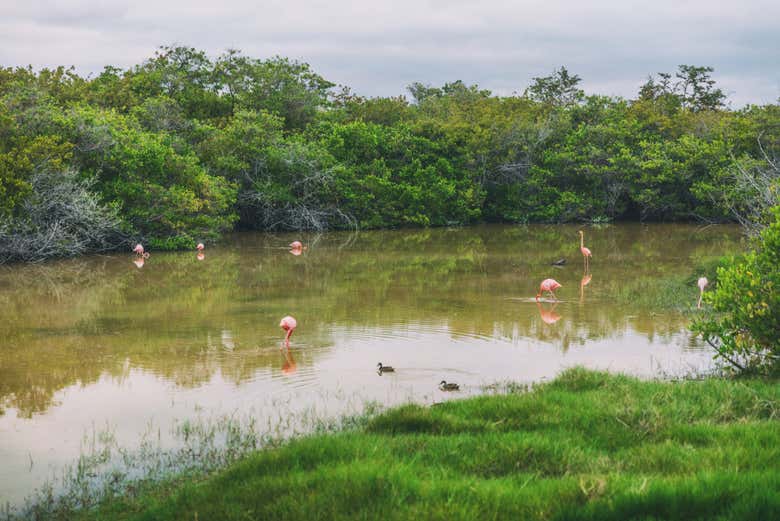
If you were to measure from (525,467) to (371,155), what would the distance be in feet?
116

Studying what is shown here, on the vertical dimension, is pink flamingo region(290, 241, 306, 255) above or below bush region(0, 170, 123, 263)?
below

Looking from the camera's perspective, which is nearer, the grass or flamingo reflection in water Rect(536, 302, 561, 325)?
the grass

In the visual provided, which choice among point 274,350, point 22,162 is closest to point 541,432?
point 274,350

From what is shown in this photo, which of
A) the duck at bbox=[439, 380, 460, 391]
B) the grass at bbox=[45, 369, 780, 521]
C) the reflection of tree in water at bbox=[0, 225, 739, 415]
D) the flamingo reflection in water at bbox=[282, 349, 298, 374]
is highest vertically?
the grass at bbox=[45, 369, 780, 521]

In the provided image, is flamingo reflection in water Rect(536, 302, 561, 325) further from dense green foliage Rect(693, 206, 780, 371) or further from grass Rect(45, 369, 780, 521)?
grass Rect(45, 369, 780, 521)

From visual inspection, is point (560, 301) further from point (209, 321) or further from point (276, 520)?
point (276, 520)

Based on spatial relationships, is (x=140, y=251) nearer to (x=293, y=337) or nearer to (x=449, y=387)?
(x=293, y=337)

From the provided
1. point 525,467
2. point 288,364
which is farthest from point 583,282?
point 525,467

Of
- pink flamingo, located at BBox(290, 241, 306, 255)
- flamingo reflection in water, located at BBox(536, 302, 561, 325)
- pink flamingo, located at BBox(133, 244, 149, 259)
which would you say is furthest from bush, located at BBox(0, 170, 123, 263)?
flamingo reflection in water, located at BBox(536, 302, 561, 325)

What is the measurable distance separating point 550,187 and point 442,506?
3906 centimetres

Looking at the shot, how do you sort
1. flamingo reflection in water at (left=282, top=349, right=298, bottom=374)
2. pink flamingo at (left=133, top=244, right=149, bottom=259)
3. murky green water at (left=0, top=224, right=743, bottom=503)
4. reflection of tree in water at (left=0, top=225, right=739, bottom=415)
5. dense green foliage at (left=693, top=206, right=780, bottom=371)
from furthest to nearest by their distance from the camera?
pink flamingo at (left=133, top=244, right=149, bottom=259), reflection of tree in water at (left=0, top=225, right=739, bottom=415), flamingo reflection in water at (left=282, top=349, right=298, bottom=374), murky green water at (left=0, top=224, right=743, bottom=503), dense green foliage at (left=693, top=206, right=780, bottom=371)

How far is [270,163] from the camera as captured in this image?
34938 mm

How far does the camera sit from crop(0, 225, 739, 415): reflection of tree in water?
11.8m

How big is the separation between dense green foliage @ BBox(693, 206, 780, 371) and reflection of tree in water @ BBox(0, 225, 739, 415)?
4.17 metres
